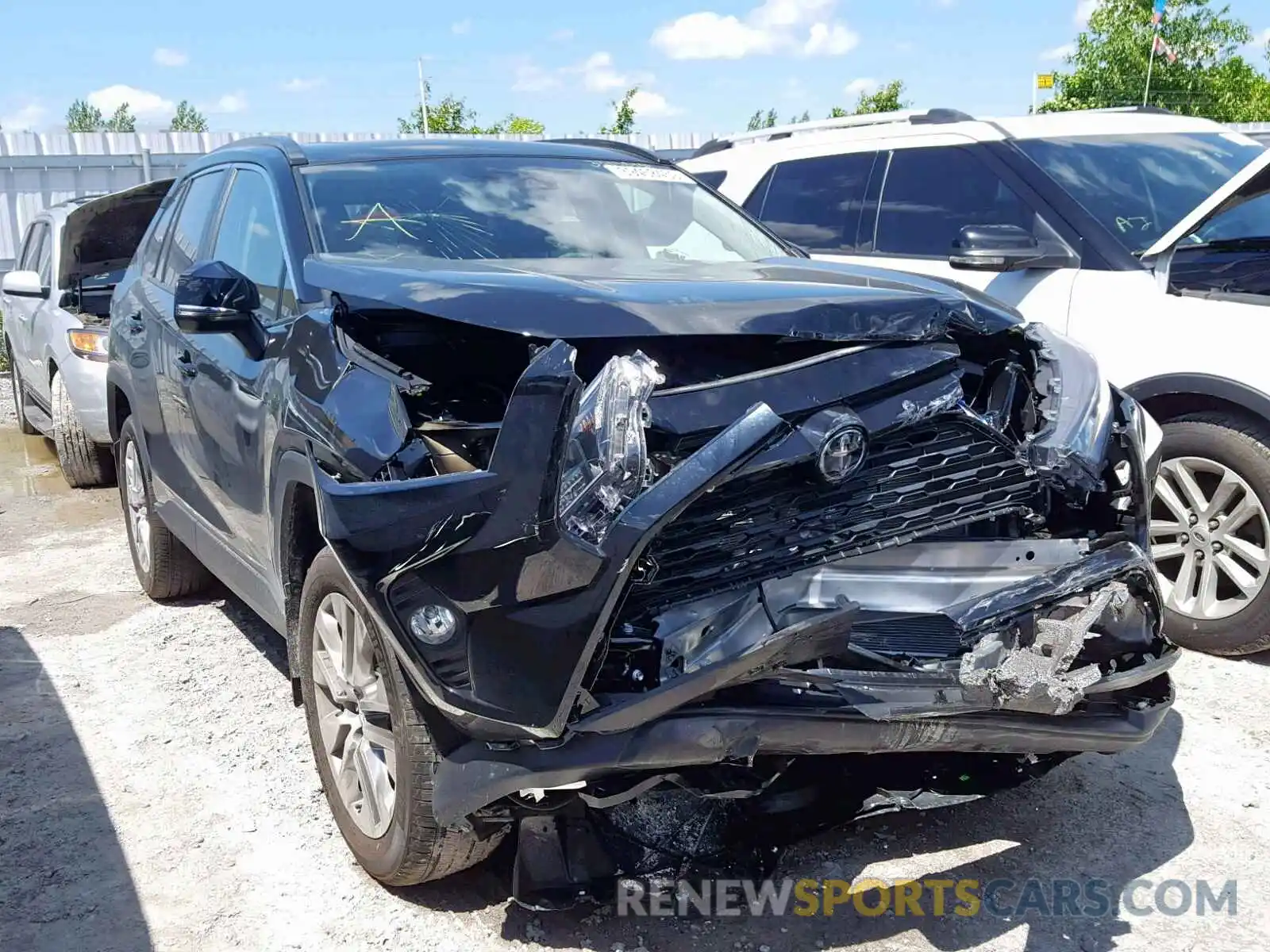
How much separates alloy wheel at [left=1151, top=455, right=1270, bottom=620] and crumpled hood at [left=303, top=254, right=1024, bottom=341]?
160cm

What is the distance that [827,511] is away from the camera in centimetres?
258

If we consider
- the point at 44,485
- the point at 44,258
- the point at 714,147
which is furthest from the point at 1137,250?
the point at 44,258

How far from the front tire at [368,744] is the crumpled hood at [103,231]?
19.1 feet

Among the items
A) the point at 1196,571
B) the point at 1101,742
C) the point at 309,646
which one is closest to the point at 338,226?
the point at 309,646

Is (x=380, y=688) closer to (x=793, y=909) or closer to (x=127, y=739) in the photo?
(x=793, y=909)

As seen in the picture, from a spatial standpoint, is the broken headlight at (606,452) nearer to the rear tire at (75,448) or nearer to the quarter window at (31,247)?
the rear tire at (75,448)

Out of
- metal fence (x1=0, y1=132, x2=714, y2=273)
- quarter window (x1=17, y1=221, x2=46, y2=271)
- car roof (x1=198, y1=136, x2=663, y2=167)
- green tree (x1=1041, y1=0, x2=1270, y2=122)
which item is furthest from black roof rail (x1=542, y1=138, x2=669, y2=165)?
green tree (x1=1041, y1=0, x2=1270, y2=122)

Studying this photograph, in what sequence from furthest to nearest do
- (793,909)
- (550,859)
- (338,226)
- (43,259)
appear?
(43,259) → (338,226) → (793,909) → (550,859)

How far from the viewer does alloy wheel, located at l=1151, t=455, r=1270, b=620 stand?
13.8 feet

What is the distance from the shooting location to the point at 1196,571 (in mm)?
4359

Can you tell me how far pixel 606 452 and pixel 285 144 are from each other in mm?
2354

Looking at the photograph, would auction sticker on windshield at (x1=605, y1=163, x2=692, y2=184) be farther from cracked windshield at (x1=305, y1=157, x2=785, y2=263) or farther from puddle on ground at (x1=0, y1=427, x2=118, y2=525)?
puddle on ground at (x1=0, y1=427, x2=118, y2=525)

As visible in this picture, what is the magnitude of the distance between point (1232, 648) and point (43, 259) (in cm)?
820

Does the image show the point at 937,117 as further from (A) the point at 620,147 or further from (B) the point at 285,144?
(B) the point at 285,144
